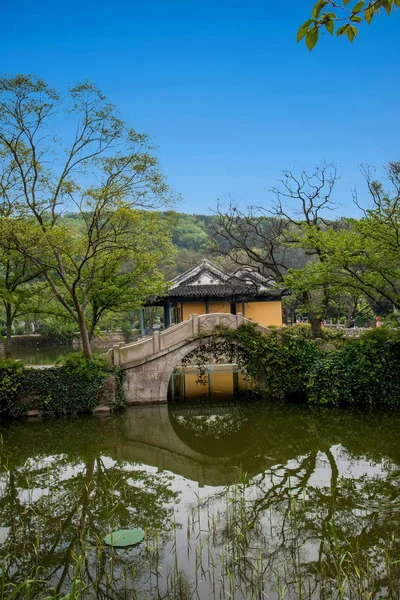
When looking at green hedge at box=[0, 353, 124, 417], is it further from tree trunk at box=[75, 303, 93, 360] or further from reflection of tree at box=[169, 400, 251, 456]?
reflection of tree at box=[169, 400, 251, 456]

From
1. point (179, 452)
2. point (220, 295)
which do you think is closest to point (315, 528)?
point (179, 452)

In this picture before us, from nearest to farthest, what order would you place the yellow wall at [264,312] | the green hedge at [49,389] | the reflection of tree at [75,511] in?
the reflection of tree at [75,511], the green hedge at [49,389], the yellow wall at [264,312]

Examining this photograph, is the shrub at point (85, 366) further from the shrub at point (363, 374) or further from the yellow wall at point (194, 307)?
the yellow wall at point (194, 307)

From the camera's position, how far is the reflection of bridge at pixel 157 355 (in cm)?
1509

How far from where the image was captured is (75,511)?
23.3 ft

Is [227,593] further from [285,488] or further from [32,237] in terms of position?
Result: [32,237]

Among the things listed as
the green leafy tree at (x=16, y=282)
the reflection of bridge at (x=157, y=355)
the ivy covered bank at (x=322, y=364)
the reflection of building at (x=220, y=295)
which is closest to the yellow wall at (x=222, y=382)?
the ivy covered bank at (x=322, y=364)

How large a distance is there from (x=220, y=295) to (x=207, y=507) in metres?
16.6

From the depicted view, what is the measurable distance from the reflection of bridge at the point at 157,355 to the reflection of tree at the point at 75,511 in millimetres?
4478

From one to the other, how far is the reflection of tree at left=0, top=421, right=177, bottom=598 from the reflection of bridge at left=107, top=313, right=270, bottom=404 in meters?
4.48

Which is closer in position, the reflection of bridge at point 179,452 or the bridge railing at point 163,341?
the reflection of bridge at point 179,452

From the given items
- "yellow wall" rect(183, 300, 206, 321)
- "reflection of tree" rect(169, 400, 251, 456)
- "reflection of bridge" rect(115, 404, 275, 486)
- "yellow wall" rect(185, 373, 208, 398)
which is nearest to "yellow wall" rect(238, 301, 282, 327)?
"yellow wall" rect(183, 300, 206, 321)

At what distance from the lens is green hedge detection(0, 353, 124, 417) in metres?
13.9

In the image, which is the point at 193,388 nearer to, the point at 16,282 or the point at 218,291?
the point at 218,291
